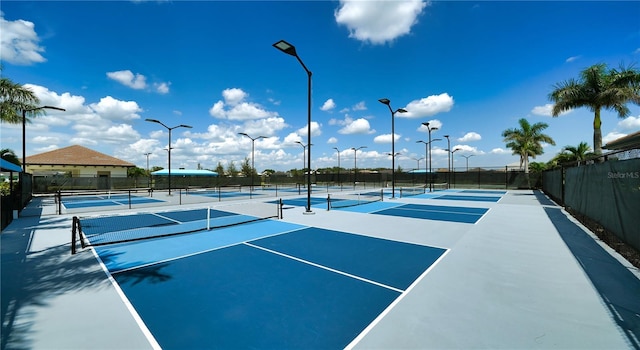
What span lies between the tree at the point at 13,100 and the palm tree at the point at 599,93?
121ft

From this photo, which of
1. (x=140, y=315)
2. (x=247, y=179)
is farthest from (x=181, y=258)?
(x=247, y=179)

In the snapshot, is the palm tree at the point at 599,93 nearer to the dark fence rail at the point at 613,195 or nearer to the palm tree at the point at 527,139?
the dark fence rail at the point at 613,195

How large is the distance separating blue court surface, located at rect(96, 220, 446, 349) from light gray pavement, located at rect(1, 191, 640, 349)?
12.3 inches

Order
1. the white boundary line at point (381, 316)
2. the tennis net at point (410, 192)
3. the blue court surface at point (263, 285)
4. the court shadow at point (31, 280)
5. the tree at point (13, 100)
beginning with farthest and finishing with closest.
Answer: the tennis net at point (410, 192), the tree at point (13, 100), the court shadow at point (31, 280), the blue court surface at point (263, 285), the white boundary line at point (381, 316)

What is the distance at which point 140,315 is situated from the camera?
430 centimetres

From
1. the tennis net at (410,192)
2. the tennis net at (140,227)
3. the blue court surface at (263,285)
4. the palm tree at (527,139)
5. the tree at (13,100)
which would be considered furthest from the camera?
the palm tree at (527,139)

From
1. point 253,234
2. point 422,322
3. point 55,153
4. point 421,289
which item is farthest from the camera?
point 55,153

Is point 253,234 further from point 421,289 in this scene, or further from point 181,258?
point 421,289

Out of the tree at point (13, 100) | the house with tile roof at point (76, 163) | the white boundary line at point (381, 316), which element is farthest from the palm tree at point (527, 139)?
the house with tile roof at point (76, 163)

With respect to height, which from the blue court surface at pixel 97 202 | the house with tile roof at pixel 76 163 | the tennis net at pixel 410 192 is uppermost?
the house with tile roof at pixel 76 163

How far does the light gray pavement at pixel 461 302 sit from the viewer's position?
3699 mm

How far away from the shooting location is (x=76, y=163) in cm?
4428

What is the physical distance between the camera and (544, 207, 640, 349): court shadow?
411 cm

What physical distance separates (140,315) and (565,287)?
287 inches
